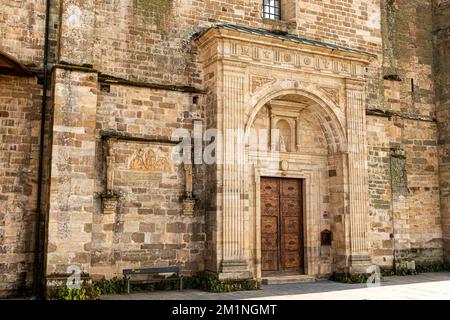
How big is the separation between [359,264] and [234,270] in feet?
12.4

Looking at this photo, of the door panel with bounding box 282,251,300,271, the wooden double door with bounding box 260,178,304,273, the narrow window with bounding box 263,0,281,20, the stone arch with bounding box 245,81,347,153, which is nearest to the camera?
the stone arch with bounding box 245,81,347,153

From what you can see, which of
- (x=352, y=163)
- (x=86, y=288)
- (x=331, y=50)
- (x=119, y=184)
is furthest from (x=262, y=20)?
(x=86, y=288)

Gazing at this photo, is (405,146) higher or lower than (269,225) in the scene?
higher

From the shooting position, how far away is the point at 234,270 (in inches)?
436

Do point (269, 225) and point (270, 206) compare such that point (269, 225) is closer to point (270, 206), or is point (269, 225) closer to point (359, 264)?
point (270, 206)

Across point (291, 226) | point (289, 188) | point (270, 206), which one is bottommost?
point (291, 226)

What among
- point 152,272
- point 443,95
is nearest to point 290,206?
point 152,272

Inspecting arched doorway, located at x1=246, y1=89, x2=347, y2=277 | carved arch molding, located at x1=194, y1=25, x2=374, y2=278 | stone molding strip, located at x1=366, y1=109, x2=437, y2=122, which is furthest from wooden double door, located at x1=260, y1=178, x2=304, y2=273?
stone molding strip, located at x1=366, y1=109, x2=437, y2=122

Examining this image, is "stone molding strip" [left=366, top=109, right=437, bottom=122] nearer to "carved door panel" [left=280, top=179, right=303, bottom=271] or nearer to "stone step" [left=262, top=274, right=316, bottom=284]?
"carved door panel" [left=280, top=179, right=303, bottom=271]

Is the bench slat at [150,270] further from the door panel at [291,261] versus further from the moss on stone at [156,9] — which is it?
the moss on stone at [156,9]

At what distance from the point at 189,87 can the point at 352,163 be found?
491cm

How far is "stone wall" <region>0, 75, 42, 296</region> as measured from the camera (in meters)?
10.0

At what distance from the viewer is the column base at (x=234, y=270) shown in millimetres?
10969

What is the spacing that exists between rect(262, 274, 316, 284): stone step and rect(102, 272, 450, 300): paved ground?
0.84ft
